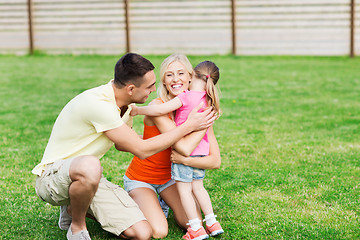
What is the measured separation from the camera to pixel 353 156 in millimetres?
5305

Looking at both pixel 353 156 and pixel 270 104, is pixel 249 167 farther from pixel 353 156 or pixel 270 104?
pixel 270 104

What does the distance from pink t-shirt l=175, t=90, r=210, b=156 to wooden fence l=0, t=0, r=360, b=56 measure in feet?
32.4

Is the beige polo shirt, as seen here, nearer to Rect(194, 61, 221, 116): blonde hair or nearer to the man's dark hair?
the man's dark hair

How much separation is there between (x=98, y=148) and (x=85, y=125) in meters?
0.19

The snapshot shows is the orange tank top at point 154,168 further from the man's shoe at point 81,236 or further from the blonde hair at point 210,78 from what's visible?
the man's shoe at point 81,236

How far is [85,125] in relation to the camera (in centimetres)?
344

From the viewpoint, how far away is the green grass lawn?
3746 millimetres

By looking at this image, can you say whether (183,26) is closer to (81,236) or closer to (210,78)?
(210,78)

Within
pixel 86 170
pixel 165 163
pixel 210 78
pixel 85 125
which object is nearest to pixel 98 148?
pixel 85 125

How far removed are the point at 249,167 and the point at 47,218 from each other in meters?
2.00

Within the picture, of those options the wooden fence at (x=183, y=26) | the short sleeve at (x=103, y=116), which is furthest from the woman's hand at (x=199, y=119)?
the wooden fence at (x=183, y=26)

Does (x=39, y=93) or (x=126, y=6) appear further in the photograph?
(x=126, y=6)

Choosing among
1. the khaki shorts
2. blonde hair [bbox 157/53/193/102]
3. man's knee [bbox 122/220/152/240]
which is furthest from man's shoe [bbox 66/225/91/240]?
blonde hair [bbox 157/53/193/102]

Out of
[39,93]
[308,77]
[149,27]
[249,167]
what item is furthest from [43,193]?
[149,27]
